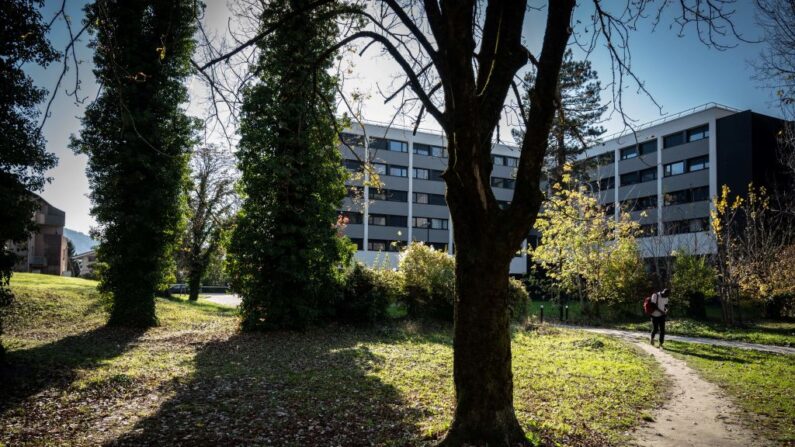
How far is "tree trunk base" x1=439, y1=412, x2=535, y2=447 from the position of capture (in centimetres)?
498

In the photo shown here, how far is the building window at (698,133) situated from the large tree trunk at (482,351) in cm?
4419

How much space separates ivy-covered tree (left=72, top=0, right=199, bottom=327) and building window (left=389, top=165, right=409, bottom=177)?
35742mm

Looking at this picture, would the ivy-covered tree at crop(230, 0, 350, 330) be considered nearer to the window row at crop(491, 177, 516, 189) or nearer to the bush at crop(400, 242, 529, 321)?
the bush at crop(400, 242, 529, 321)

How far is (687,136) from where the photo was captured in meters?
41.9

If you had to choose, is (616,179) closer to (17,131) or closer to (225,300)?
(225,300)

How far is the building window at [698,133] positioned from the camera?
133 feet

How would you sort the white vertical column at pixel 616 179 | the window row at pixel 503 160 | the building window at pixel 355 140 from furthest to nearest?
the window row at pixel 503 160 < the white vertical column at pixel 616 179 < the building window at pixel 355 140

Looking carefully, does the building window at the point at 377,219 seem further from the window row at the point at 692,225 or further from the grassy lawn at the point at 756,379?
the grassy lawn at the point at 756,379

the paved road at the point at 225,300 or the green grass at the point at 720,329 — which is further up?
the green grass at the point at 720,329

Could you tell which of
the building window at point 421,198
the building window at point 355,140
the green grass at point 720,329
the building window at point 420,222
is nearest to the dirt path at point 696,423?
the building window at point 355,140

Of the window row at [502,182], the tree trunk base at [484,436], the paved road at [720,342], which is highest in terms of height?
the window row at [502,182]

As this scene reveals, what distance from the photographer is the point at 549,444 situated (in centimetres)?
546

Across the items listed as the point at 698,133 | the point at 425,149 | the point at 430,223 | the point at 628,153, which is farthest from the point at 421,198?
the point at 698,133

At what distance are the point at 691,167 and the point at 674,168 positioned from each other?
5.34 feet
